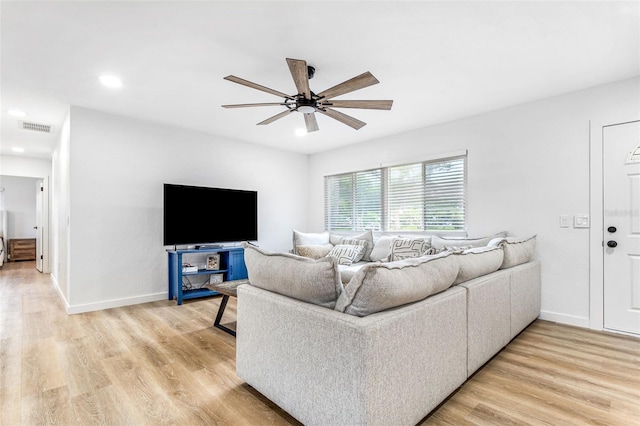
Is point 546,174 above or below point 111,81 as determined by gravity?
below

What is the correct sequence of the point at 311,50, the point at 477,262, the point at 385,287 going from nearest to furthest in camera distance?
the point at 385,287 < the point at 477,262 < the point at 311,50

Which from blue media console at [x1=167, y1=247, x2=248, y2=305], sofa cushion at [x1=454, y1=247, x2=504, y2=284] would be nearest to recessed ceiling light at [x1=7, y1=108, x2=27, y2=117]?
blue media console at [x1=167, y1=247, x2=248, y2=305]

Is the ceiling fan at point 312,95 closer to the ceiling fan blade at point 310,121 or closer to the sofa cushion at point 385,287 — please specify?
the ceiling fan blade at point 310,121

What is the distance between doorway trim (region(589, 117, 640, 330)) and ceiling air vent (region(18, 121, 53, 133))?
21.4 feet

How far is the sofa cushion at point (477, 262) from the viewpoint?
200 cm

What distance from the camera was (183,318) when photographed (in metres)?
3.39

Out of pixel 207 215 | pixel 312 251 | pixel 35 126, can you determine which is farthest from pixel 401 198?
pixel 35 126

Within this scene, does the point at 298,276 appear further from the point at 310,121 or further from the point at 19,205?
the point at 19,205

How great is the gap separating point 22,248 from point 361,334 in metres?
10.3

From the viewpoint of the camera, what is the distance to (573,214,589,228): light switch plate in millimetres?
3064

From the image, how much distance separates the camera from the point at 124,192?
12.9ft

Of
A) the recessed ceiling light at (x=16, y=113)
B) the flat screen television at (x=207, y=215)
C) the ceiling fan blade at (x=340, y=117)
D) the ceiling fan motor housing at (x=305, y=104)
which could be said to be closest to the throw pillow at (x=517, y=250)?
the ceiling fan blade at (x=340, y=117)

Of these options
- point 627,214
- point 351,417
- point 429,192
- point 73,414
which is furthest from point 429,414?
point 429,192

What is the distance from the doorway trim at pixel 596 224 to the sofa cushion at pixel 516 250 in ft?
1.63
